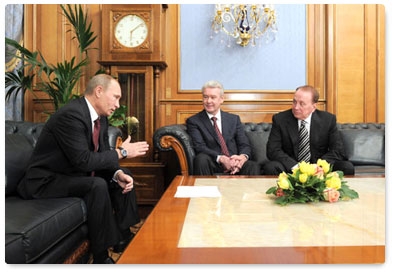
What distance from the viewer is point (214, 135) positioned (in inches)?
109

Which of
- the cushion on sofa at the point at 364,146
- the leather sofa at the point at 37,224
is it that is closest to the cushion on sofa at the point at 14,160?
the leather sofa at the point at 37,224

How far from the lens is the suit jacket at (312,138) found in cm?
257

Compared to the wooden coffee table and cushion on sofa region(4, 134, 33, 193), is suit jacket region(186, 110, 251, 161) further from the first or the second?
the wooden coffee table

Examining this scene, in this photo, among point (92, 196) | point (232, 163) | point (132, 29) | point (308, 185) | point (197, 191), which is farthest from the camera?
point (132, 29)

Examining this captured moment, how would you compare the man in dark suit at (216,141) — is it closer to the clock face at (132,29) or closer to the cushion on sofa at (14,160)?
the clock face at (132,29)

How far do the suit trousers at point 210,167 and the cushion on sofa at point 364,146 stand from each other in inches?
31.9

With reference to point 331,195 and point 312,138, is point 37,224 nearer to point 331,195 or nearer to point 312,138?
point 331,195

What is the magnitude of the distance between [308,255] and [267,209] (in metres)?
0.38

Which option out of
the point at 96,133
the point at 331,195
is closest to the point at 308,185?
the point at 331,195

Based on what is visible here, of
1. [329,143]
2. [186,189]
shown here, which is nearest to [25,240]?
[186,189]

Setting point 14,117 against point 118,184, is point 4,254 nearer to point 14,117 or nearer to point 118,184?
point 118,184

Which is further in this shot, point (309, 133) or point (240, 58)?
point (240, 58)

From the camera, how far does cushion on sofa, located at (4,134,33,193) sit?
1721 mm

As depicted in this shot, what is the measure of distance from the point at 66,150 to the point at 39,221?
475mm
